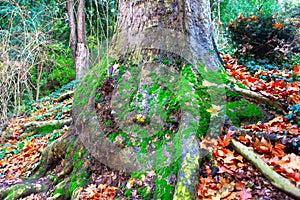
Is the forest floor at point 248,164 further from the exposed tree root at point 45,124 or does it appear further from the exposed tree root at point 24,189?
the exposed tree root at point 45,124

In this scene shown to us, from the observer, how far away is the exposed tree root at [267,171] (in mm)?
1851

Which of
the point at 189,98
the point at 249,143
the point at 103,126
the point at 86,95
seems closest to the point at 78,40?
the point at 86,95

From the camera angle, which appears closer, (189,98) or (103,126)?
(189,98)

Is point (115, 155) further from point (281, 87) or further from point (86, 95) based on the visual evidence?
point (281, 87)

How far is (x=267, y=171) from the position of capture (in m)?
2.05

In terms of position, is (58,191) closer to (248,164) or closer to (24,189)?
(24,189)

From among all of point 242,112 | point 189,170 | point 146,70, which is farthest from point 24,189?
point 242,112

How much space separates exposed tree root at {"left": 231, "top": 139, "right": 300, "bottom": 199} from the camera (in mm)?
1851

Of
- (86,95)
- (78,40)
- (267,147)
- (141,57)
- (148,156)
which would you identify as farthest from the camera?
(78,40)

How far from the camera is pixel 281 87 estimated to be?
3189 millimetres

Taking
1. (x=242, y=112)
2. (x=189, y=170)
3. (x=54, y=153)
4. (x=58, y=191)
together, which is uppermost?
(x=242, y=112)

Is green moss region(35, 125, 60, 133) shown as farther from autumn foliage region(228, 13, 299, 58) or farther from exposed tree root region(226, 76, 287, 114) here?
autumn foliage region(228, 13, 299, 58)

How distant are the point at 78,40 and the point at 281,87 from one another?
27.5 feet

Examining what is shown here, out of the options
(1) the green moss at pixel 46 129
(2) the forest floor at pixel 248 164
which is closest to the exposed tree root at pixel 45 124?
(1) the green moss at pixel 46 129
